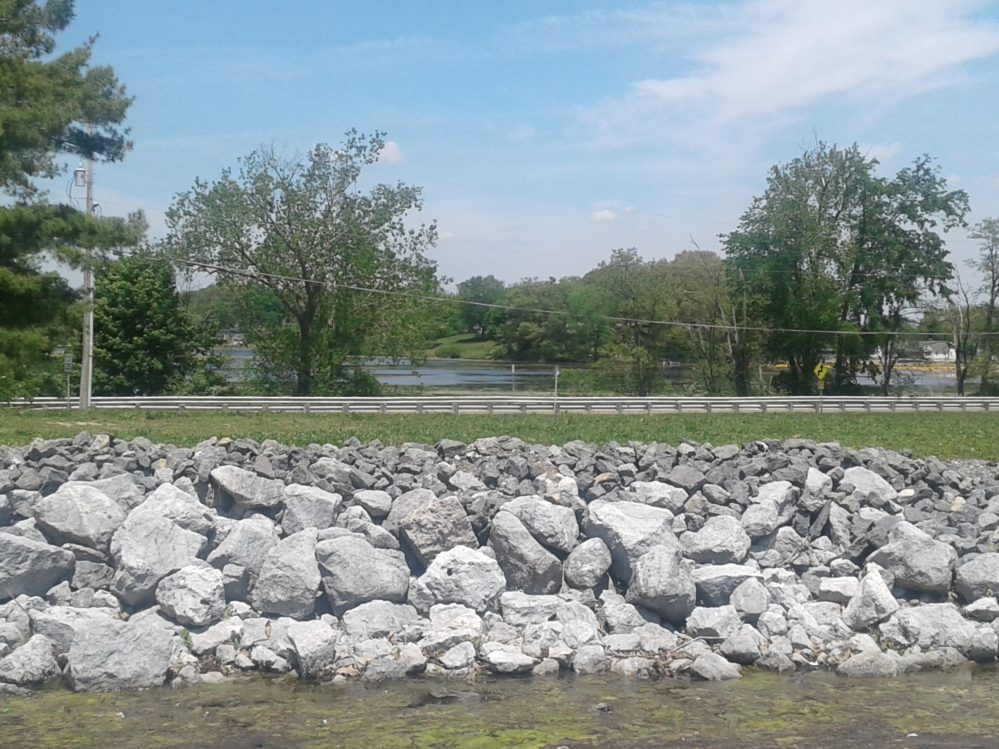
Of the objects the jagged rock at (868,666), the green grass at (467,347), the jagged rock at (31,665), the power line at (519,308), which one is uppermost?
the power line at (519,308)

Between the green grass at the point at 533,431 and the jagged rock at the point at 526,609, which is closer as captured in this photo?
the jagged rock at the point at 526,609

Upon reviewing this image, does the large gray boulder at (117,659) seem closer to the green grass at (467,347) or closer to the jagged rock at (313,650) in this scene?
the jagged rock at (313,650)

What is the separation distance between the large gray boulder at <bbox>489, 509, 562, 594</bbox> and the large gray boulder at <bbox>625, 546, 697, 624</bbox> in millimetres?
741

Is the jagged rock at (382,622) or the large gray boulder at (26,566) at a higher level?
the large gray boulder at (26,566)

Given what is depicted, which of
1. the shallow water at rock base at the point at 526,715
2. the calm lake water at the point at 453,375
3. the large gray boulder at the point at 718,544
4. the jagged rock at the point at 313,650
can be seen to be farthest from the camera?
the calm lake water at the point at 453,375

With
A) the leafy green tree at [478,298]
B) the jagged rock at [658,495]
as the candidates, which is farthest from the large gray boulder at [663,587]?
the leafy green tree at [478,298]

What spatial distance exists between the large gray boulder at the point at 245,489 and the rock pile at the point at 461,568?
2cm

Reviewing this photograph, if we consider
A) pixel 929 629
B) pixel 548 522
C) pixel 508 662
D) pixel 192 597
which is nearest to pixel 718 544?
pixel 548 522

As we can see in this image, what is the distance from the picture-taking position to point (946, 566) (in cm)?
1002

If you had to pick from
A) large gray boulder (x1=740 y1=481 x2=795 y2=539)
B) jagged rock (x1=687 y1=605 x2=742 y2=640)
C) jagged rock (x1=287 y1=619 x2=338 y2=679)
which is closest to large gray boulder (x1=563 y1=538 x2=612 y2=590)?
jagged rock (x1=687 y1=605 x2=742 y2=640)

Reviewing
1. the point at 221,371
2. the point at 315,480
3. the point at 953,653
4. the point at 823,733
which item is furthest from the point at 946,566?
the point at 221,371

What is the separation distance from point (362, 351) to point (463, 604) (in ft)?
110

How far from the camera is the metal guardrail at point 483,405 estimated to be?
3438cm

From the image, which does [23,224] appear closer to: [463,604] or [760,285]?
[463,604]
